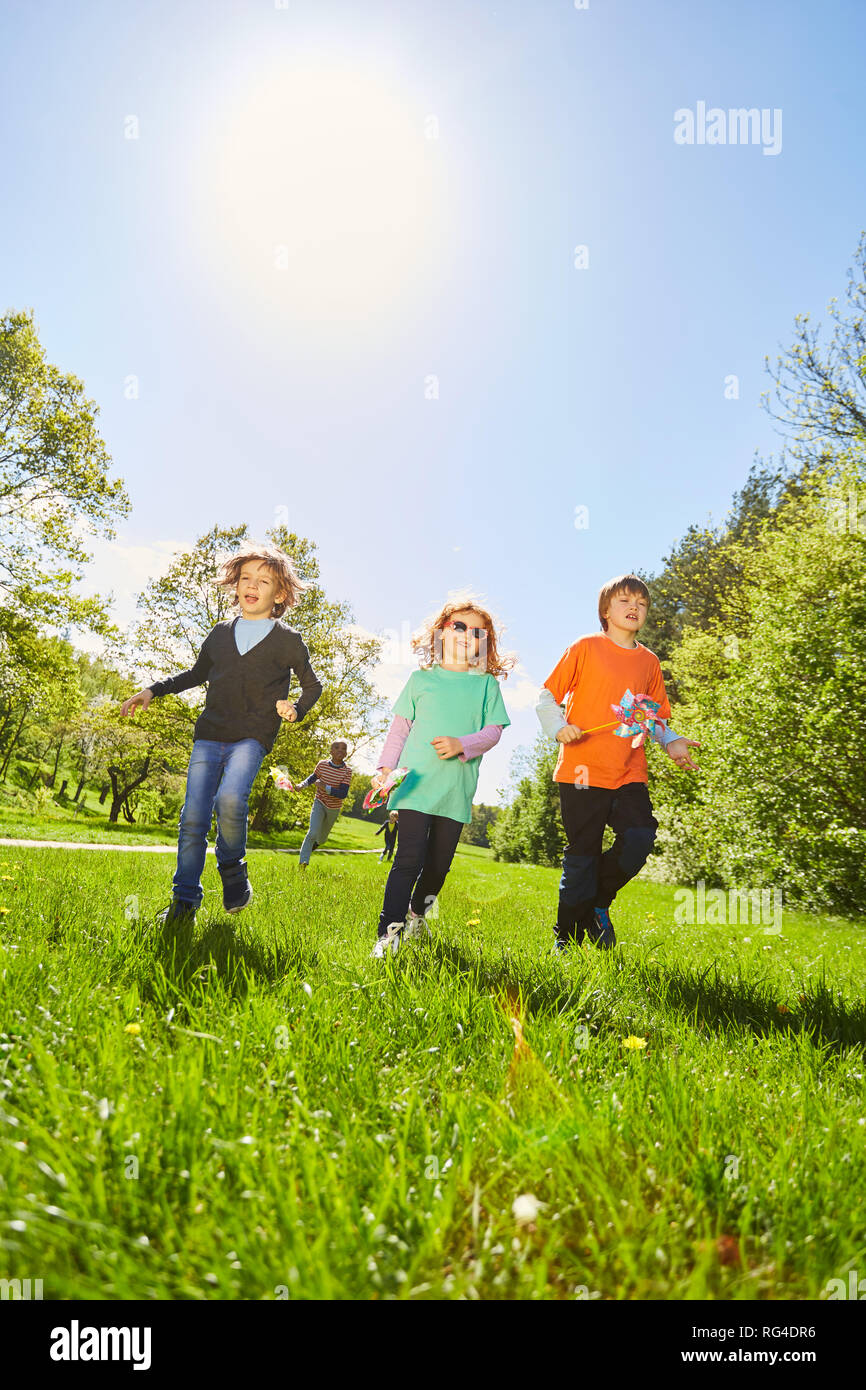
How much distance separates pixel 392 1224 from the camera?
1338mm

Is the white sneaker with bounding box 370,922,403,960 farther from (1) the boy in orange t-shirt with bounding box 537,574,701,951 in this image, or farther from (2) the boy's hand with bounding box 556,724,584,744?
(2) the boy's hand with bounding box 556,724,584,744

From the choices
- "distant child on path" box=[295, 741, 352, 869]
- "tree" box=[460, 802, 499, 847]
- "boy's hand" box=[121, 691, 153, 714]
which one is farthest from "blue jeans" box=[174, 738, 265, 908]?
"tree" box=[460, 802, 499, 847]

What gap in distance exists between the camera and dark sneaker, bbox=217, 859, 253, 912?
4614 mm

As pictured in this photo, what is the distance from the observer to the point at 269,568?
15.5ft

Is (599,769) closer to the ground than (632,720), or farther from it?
closer to the ground

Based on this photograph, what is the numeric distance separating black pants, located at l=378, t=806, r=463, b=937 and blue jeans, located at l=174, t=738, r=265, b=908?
38.6 inches

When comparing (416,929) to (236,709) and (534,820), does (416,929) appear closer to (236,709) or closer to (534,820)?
(236,709)

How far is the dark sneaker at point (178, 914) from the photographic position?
147 inches

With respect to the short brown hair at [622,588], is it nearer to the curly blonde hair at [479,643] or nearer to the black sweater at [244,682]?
the curly blonde hair at [479,643]

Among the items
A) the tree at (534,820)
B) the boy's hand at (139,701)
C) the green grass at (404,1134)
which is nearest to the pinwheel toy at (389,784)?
the green grass at (404,1134)

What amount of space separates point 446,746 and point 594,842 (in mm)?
1177

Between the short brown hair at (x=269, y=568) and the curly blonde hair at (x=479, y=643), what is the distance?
0.92m

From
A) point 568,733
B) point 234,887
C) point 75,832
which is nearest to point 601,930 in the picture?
point 568,733
